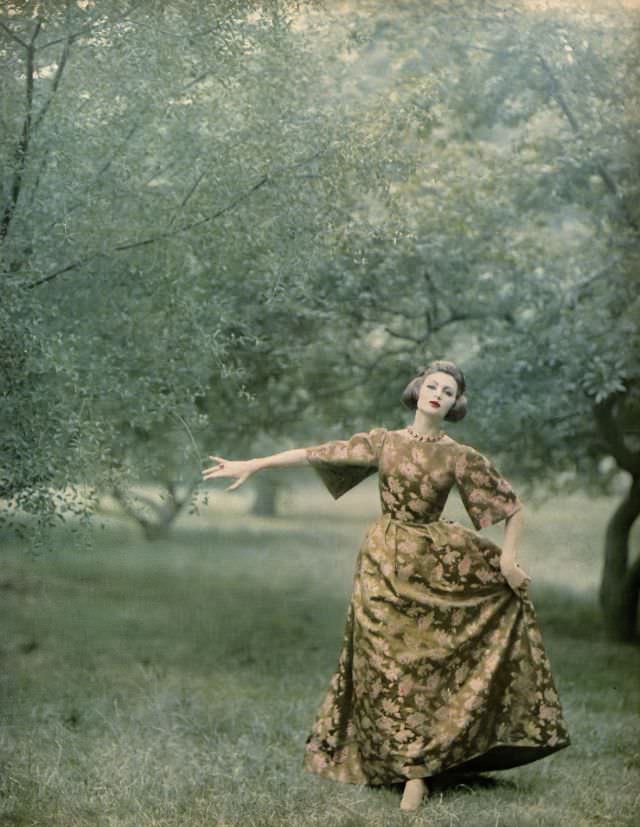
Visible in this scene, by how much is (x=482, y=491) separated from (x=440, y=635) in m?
0.51

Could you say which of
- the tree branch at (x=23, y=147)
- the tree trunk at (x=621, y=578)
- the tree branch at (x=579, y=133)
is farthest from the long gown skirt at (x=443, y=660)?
the tree trunk at (x=621, y=578)

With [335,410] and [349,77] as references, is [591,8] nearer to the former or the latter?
[349,77]

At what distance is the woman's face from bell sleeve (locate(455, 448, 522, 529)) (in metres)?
0.18

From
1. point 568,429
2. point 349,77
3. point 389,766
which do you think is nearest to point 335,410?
point 568,429

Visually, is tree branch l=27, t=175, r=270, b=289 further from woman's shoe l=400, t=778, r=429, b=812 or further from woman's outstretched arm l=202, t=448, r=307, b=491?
woman's shoe l=400, t=778, r=429, b=812

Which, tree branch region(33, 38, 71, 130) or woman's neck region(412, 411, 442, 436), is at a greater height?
tree branch region(33, 38, 71, 130)

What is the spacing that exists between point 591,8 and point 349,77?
1210 millimetres

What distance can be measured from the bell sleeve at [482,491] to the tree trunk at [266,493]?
3.20 m

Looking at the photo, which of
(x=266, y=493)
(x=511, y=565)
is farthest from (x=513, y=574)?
(x=266, y=493)

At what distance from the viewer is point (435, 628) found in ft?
12.4

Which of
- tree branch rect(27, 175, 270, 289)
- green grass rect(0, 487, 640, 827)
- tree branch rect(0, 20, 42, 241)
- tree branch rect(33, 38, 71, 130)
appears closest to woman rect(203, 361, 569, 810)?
green grass rect(0, 487, 640, 827)

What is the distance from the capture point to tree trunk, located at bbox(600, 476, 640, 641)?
659cm

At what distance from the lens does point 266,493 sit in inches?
274

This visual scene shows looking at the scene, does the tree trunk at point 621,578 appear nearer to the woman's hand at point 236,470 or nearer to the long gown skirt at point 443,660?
the long gown skirt at point 443,660
